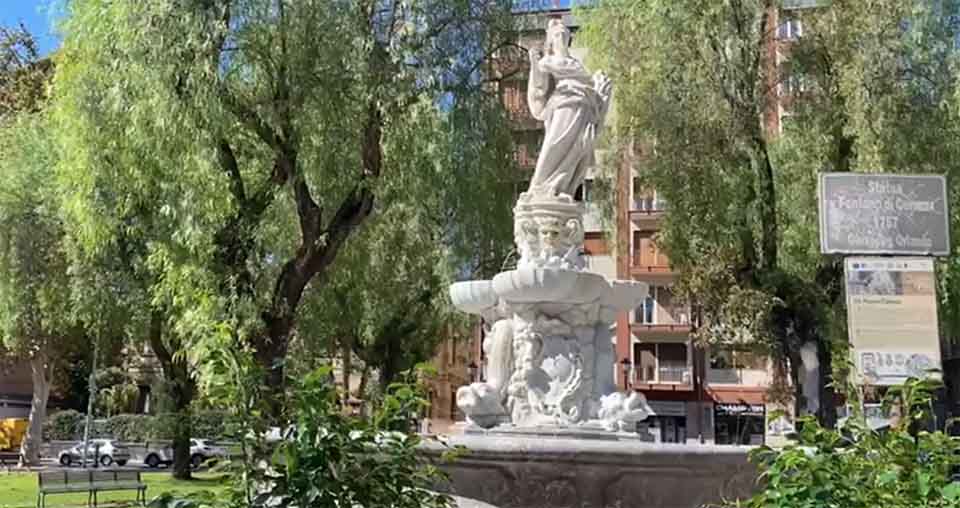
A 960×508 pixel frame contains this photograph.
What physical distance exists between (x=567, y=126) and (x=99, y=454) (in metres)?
27.9

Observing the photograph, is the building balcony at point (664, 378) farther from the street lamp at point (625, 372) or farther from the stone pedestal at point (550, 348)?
the stone pedestal at point (550, 348)

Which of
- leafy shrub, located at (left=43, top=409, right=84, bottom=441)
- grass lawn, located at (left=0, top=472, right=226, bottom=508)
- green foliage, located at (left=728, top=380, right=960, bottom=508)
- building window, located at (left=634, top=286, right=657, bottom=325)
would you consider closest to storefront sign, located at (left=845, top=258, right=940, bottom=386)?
green foliage, located at (left=728, top=380, right=960, bottom=508)

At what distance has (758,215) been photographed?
15.2 metres

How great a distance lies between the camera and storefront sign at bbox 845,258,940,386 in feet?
32.0

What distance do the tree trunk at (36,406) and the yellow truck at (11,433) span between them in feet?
34.8

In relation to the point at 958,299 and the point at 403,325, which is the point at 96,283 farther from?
the point at 958,299

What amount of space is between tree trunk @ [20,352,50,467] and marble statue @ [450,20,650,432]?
19332 mm

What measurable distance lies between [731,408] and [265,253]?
28191 mm

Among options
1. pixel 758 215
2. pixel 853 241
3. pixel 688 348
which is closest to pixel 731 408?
pixel 688 348

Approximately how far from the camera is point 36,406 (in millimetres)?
26312

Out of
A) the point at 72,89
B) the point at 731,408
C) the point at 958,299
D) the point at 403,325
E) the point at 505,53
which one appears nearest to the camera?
the point at 72,89

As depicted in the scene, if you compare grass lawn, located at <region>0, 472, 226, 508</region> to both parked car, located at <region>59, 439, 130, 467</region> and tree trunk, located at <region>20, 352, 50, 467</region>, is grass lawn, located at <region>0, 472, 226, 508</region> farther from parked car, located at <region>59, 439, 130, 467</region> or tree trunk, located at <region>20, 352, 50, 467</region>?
parked car, located at <region>59, 439, 130, 467</region>

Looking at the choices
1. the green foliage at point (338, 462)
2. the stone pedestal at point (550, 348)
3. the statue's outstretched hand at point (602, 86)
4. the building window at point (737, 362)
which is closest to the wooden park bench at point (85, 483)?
the stone pedestal at point (550, 348)

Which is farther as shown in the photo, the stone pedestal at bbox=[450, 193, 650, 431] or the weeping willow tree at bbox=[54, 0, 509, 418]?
the weeping willow tree at bbox=[54, 0, 509, 418]
